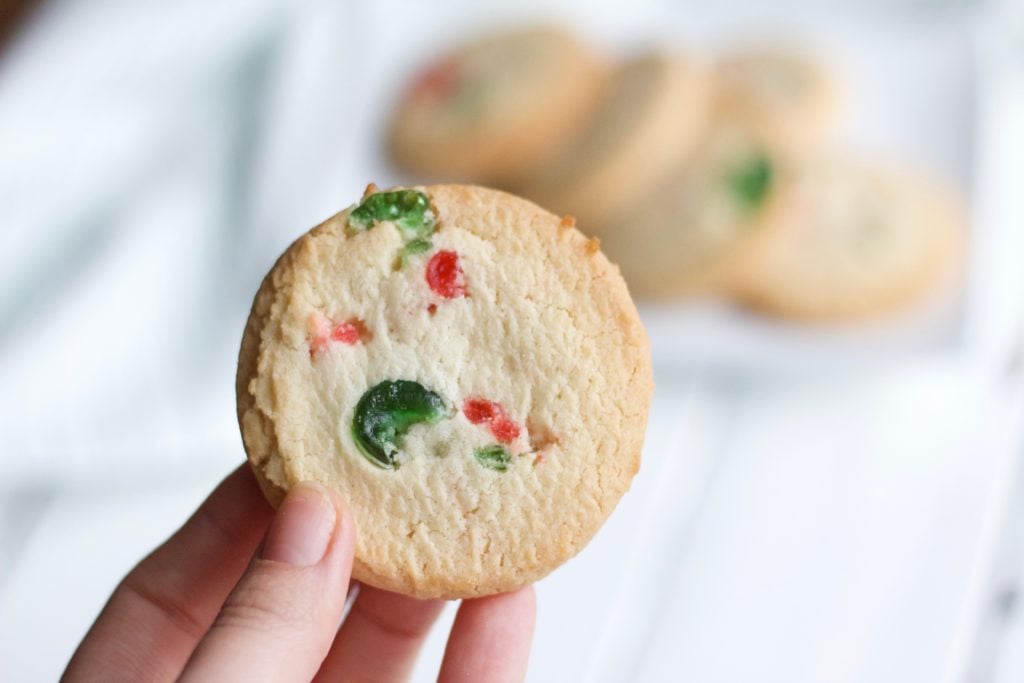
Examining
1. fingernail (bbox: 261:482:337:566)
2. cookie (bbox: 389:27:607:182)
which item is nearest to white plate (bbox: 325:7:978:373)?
cookie (bbox: 389:27:607:182)

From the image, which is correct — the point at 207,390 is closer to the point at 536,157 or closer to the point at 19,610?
the point at 19,610

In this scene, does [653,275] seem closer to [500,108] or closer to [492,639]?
[500,108]

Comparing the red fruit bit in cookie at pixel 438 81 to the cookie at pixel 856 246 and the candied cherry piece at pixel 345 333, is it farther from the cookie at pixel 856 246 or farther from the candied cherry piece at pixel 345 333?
the candied cherry piece at pixel 345 333

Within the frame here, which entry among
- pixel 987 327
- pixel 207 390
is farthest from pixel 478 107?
pixel 987 327

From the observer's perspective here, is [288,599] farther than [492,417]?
No

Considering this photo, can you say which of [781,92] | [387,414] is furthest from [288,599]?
[781,92]

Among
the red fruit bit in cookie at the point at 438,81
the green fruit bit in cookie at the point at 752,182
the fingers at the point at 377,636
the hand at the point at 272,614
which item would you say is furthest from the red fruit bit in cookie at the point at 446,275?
the red fruit bit in cookie at the point at 438,81
